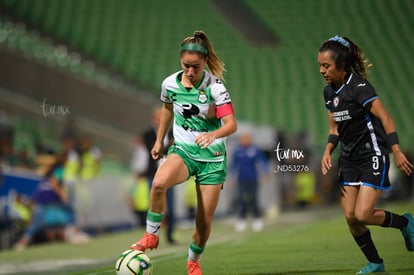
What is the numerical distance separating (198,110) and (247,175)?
11.0 meters

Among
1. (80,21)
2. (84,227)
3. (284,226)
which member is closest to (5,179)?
(84,227)

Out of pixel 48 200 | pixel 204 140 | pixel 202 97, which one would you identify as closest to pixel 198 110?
pixel 202 97

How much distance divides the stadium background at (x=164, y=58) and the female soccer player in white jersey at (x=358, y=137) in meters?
4.26

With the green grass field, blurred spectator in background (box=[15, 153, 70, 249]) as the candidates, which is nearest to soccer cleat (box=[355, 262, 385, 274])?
the green grass field

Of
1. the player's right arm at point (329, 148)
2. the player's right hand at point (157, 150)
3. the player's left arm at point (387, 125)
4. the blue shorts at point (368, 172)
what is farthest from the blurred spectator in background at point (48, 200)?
the player's left arm at point (387, 125)

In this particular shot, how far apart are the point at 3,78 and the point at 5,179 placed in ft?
22.0

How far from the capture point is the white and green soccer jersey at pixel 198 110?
25.8ft

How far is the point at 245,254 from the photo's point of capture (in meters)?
11.2

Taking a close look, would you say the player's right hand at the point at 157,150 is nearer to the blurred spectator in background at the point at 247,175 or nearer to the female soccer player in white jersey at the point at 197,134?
the female soccer player in white jersey at the point at 197,134

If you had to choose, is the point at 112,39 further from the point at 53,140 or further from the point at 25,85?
the point at 53,140

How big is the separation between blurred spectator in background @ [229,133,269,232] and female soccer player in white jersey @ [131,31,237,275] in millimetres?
10275

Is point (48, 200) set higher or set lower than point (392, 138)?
lower

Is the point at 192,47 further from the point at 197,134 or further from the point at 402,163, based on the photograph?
the point at 402,163

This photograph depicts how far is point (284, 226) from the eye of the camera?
18.5 m
